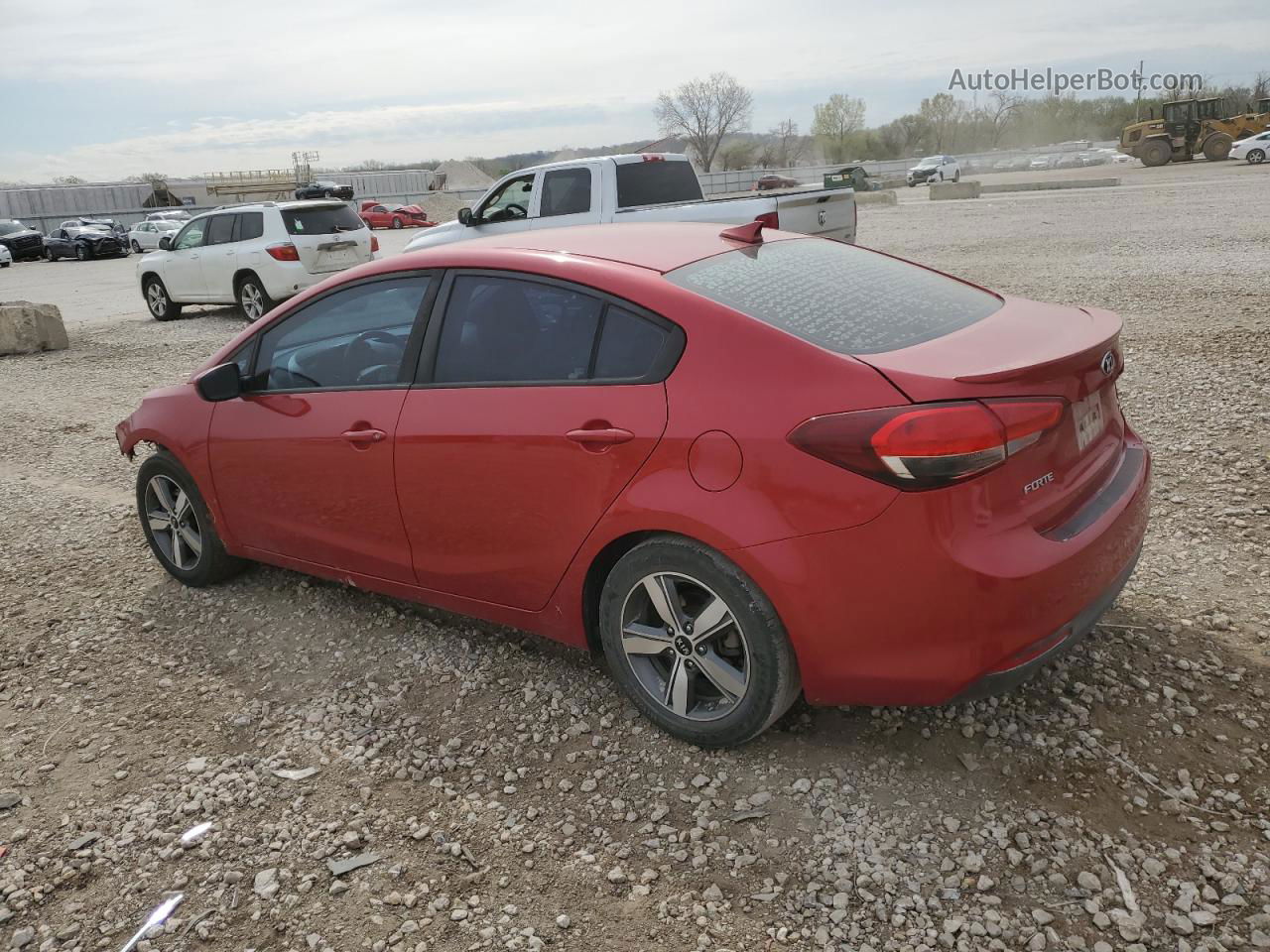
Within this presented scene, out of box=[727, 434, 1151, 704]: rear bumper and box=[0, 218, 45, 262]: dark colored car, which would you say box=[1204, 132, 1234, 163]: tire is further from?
box=[0, 218, 45, 262]: dark colored car

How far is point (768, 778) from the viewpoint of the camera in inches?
116

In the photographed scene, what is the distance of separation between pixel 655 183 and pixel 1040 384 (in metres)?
10.0

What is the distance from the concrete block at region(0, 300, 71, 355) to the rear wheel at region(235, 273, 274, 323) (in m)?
2.43

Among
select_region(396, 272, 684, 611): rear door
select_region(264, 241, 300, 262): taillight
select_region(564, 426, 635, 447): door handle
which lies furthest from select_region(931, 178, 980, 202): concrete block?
select_region(564, 426, 635, 447): door handle

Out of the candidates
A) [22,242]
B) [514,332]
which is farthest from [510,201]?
[22,242]

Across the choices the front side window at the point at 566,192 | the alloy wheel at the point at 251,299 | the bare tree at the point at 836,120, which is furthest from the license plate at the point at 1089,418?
the bare tree at the point at 836,120

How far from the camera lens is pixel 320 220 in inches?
575

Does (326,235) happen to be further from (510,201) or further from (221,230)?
(510,201)

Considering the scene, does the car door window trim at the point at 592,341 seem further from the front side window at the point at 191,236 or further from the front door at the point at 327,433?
the front side window at the point at 191,236

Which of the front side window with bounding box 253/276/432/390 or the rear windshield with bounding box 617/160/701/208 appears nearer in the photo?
the front side window with bounding box 253/276/432/390

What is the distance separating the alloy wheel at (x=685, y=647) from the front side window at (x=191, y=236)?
14565mm

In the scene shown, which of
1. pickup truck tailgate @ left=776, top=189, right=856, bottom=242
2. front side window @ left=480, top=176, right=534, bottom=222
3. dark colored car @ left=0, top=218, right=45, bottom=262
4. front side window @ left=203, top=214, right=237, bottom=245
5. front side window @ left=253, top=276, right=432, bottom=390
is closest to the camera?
front side window @ left=253, top=276, right=432, bottom=390

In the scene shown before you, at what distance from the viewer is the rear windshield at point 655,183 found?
11812 millimetres

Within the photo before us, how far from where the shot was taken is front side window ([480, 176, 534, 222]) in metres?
12.4
